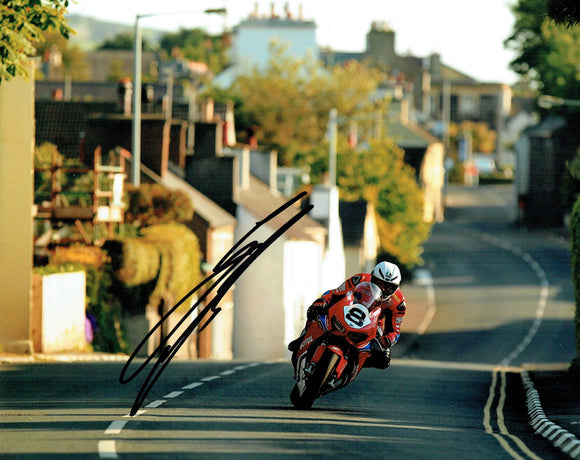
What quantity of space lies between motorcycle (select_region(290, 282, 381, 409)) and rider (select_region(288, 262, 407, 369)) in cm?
9

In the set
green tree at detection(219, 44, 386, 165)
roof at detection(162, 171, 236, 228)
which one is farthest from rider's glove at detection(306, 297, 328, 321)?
green tree at detection(219, 44, 386, 165)

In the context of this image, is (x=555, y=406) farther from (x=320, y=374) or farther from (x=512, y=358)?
(x=512, y=358)

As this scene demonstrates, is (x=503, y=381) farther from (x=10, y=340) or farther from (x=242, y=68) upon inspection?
(x=242, y=68)

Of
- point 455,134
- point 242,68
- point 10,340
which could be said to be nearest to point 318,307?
point 10,340

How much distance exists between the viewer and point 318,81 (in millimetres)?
103625

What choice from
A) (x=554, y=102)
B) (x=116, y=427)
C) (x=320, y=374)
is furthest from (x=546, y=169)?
(x=116, y=427)

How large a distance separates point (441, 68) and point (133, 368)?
16040 centimetres

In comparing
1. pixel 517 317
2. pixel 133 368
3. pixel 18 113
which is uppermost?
pixel 18 113

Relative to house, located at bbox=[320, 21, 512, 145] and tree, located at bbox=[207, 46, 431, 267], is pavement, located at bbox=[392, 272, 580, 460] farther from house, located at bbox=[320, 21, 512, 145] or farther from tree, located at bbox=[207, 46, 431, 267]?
house, located at bbox=[320, 21, 512, 145]

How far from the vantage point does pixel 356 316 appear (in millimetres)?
15914

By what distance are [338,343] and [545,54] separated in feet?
279

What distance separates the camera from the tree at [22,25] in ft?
64.0

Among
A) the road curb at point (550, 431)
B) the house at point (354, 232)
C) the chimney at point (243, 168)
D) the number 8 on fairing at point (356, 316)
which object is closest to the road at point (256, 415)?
the road curb at point (550, 431)

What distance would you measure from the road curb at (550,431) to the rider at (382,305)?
1967 millimetres
